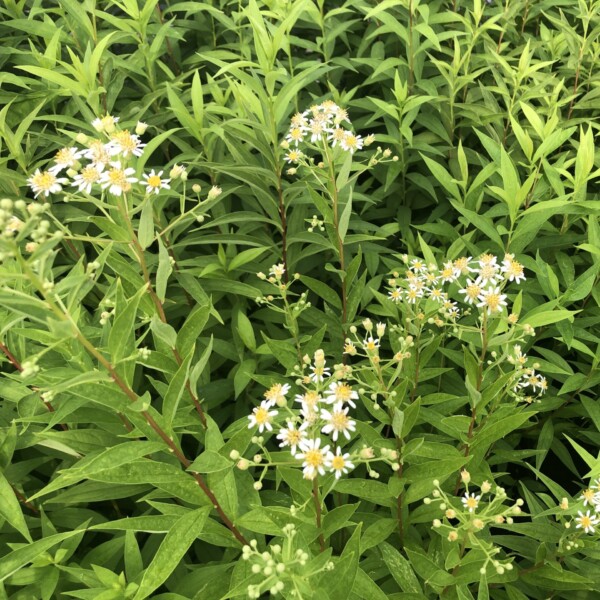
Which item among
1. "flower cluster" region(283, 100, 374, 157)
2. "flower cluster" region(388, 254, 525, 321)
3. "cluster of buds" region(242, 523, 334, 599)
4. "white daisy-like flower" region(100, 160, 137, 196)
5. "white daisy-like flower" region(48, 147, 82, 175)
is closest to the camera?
"cluster of buds" region(242, 523, 334, 599)

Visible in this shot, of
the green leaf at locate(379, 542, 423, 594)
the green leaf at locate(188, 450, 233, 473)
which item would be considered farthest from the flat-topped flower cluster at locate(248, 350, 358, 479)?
the green leaf at locate(379, 542, 423, 594)

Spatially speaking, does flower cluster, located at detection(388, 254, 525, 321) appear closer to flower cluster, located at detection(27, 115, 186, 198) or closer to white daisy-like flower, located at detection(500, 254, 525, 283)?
white daisy-like flower, located at detection(500, 254, 525, 283)

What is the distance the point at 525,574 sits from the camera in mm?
1680

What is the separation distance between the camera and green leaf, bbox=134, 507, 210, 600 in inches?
48.4

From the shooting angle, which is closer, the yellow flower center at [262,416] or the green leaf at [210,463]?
the green leaf at [210,463]

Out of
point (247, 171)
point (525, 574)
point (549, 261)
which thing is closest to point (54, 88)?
point (247, 171)

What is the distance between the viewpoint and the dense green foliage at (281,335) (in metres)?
1.35

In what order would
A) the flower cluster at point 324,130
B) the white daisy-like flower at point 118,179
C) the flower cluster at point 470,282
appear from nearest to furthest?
the white daisy-like flower at point 118,179 < the flower cluster at point 470,282 < the flower cluster at point 324,130

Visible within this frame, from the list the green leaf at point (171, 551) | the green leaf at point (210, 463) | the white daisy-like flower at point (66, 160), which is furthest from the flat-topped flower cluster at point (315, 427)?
the white daisy-like flower at point (66, 160)

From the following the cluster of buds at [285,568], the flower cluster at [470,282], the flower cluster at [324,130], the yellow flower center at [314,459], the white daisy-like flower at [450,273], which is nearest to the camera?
the cluster of buds at [285,568]

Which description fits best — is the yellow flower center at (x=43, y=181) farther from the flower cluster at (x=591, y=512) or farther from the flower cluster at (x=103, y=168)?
the flower cluster at (x=591, y=512)

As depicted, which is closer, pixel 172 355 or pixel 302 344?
pixel 172 355

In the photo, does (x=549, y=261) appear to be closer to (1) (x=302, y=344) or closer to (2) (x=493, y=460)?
(2) (x=493, y=460)

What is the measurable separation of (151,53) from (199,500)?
1875mm
